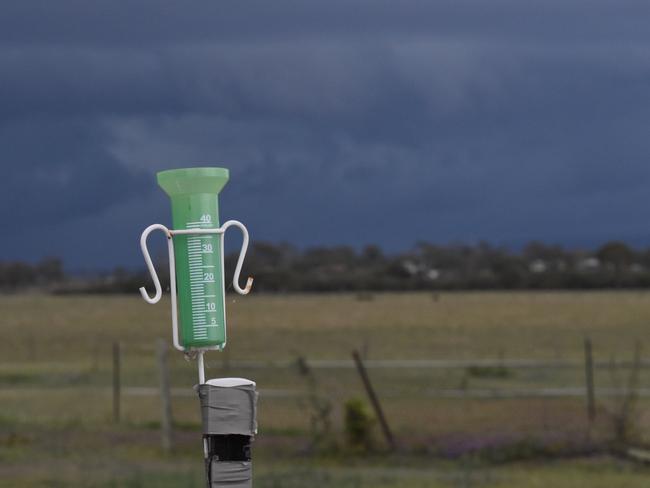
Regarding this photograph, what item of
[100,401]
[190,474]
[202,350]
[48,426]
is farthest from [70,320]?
[202,350]

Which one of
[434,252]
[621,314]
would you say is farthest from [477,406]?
[434,252]

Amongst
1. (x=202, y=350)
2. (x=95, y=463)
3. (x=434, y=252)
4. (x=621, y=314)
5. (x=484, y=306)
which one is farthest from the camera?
(x=434, y=252)

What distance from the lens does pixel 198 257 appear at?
10.1 ft

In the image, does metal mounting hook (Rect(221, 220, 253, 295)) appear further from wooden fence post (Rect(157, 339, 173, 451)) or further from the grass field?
Answer: wooden fence post (Rect(157, 339, 173, 451))

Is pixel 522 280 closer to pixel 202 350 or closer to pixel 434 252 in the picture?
pixel 434 252

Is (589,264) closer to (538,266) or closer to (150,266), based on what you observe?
(538,266)

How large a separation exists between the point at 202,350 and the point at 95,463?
9.90 m

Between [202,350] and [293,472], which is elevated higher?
[202,350]

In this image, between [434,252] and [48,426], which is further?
[434,252]

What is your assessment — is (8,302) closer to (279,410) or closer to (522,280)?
(522,280)

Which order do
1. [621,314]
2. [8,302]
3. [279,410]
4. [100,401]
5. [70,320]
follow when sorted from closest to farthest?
[279,410] < [100,401] < [621,314] < [70,320] < [8,302]

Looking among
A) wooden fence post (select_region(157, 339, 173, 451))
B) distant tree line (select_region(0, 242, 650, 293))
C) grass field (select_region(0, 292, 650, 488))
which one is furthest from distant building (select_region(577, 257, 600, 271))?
wooden fence post (select_region(157, 339, 173, 451))

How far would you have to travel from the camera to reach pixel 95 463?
12531 millimetres

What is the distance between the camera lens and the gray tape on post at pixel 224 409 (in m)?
3.08
